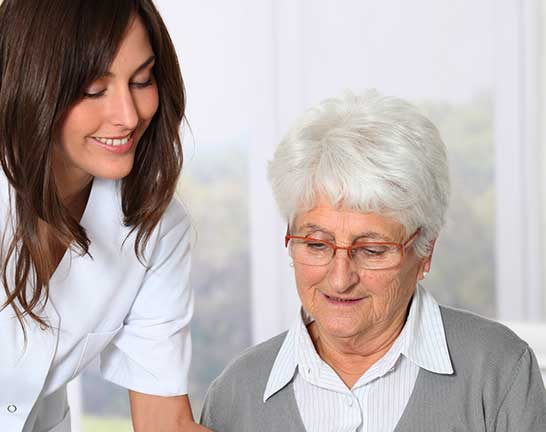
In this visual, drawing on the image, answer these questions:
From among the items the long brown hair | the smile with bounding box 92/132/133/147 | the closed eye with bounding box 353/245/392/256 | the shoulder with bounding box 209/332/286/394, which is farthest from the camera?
the shoulder with bounding box 209/332/286/394

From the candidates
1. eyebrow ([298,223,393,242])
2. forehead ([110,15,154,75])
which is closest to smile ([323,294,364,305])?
eyebrow ([298,223,393,242])

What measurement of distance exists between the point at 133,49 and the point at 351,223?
49cm

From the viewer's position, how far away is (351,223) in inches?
66.8

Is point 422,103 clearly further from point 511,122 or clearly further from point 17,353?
point 17,353

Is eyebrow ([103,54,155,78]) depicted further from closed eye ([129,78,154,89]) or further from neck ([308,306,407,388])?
neck ([308,306,407,388])

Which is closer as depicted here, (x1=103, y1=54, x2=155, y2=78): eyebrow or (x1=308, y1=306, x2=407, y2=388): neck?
(x1=103, y1=54, x2=155, y2=78): eyebrow

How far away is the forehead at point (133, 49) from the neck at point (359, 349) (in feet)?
1.98

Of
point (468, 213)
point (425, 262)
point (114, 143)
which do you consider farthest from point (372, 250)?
point (468, 213)

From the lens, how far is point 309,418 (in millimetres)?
1812

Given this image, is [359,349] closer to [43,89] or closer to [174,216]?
[174,216]

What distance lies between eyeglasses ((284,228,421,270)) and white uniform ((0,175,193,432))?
0.32m

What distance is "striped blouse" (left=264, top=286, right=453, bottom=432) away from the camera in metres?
1.76

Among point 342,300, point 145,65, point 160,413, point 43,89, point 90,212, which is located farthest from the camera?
point 160,413

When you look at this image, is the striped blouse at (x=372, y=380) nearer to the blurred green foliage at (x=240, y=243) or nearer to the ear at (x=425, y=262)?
the ear at (x=425, y=262)
